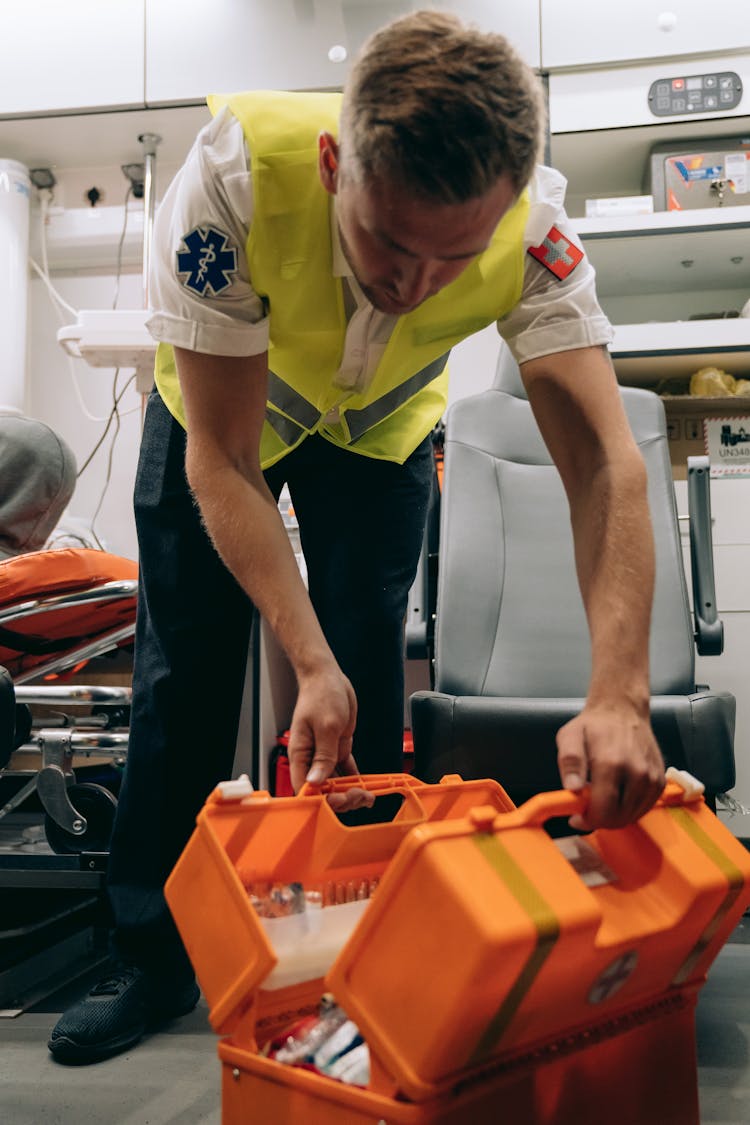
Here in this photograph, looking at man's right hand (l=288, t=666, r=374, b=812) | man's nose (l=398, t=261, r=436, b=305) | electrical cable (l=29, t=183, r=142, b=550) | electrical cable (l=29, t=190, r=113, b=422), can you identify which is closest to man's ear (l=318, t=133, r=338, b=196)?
man's nose (l=398, t=261, r=436, b=305)

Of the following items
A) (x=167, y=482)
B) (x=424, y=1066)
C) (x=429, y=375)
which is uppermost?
(x=429, y=375)

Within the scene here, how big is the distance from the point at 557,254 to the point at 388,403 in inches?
11.8

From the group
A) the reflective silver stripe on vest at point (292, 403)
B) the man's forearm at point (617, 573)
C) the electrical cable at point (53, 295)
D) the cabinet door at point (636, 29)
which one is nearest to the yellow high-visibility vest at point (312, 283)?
the reflective silver stripe on vest at point (292, 403)

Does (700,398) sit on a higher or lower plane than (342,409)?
higher

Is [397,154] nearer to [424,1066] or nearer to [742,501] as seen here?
[424,1066]

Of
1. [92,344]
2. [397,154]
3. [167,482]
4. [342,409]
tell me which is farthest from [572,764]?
[92,344]

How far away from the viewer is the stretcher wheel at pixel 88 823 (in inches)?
59.2

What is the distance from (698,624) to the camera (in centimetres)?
168

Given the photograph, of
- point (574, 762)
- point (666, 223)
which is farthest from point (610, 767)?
point (666, 223)

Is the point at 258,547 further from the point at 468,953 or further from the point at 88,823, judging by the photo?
the point at 88,823

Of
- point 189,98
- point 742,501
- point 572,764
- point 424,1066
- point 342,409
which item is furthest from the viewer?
point 189,98

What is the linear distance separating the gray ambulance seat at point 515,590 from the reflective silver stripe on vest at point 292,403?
0.46 meters

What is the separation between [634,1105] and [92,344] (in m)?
1.95

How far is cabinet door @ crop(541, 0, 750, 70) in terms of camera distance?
8.60 ft
